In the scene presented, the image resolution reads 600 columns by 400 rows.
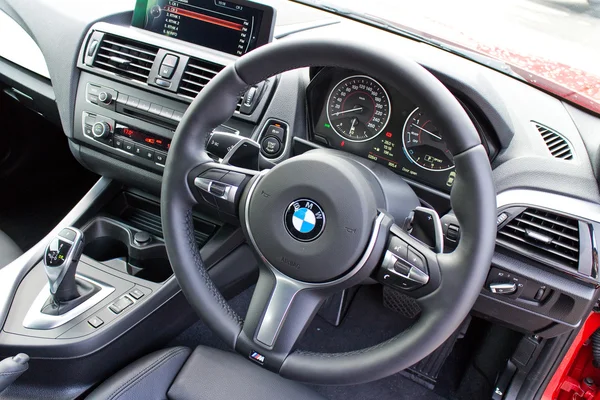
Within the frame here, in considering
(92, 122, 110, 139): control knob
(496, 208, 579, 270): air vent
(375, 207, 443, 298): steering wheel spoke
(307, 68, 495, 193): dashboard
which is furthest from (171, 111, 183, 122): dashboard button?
(496, 208, 579, 270): air vent

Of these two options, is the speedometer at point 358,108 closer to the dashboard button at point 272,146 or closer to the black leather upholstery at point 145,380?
the dashboard button at point 272,146

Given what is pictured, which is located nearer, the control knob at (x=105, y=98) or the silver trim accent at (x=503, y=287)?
the silver trim accent at (x=503, y=287)

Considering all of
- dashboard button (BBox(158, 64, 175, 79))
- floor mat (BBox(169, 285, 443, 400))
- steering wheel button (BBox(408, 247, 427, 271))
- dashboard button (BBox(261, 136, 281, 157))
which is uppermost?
dashboard button (BBox(158, 64, 175, 79))

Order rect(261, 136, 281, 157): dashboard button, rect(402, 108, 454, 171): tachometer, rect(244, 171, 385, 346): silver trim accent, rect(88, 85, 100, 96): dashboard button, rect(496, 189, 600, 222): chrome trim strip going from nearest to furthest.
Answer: rect(244, 171, 385, 346): silver trim accent → rect(496, 189, 600, 222): chrome trim strip → rect(402, 108, 454, 171): tachometer → rect(261, 136, 281, 157): dashboard button → rect(88, 85, 100, 96): dashboard button

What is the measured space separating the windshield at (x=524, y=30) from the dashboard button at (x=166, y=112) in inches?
25.0

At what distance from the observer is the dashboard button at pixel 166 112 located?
1.43 meters

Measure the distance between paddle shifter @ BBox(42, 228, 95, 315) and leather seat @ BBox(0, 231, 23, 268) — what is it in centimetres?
29

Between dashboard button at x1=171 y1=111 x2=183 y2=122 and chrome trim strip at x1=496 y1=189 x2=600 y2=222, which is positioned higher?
chrome trim strip at x1=496 y1=189 x2=600 y2=222

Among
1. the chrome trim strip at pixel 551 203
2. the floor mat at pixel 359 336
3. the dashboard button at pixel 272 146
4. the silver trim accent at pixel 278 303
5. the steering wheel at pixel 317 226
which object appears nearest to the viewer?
the steering wheel at pixel 317 226

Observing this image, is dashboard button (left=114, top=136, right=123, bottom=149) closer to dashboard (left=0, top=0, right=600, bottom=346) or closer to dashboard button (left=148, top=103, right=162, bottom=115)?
dashboard (left=0, top=0, right=600, bottom=346)

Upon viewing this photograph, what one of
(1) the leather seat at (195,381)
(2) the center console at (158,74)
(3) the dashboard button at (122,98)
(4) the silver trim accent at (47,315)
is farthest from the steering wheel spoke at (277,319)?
(3) the dashboard button at (122,98)

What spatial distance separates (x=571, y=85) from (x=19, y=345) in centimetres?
146

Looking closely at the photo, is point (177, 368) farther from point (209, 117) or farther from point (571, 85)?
point (571, 85)

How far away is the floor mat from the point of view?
180 cm
